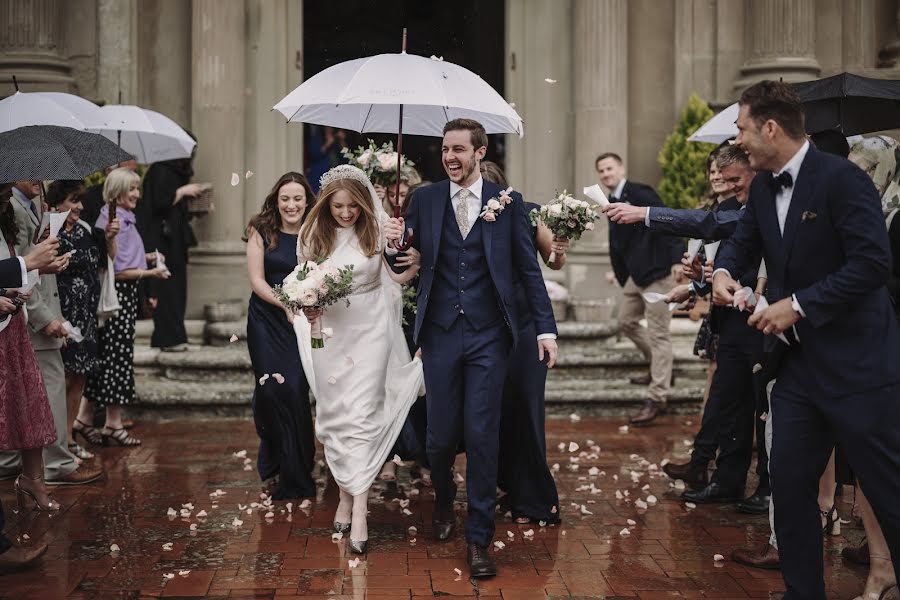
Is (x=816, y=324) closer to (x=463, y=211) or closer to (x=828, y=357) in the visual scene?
(x=828, y=357)

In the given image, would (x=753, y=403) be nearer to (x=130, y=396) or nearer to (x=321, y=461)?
(x=321, y=461)

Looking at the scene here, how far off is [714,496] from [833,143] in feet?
7.45

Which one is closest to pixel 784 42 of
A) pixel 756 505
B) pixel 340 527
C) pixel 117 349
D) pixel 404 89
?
pixel 756 505

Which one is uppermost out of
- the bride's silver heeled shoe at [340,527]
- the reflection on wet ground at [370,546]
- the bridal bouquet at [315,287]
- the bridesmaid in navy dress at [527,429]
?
the bridal bouquet at [315,287]

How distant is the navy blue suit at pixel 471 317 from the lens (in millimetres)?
5801

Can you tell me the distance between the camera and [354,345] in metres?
6.29

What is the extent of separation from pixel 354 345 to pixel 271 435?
1328 mm

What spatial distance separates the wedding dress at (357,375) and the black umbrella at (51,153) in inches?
49.1

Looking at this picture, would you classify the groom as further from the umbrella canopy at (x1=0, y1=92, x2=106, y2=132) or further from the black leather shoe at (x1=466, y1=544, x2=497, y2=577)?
the umbrella canopy at (x1=0, y1=92, x2=106, y2=132)

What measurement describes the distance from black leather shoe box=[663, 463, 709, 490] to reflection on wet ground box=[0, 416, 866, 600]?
4.9 inches

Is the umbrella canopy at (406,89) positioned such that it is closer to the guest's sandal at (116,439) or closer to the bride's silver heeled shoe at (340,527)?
the bride's silver heeled shoe at (340,527)

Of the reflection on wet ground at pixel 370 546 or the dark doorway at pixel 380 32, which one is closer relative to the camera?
the reflection on wet ground at pixel 370 546

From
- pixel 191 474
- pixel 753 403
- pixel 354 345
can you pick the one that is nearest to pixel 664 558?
pixel 753 403

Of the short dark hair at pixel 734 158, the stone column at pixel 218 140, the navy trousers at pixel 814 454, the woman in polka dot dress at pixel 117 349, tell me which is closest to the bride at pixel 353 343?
the short dark hair at pixel 734 158
